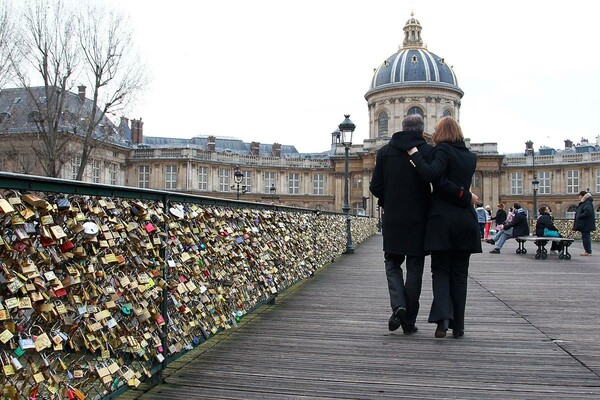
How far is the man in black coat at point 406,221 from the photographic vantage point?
18.9 ft

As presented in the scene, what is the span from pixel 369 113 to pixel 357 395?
70982mm

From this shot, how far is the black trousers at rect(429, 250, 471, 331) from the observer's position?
5.59m

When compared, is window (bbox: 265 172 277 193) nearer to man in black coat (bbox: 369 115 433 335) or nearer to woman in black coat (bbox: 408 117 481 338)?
man in black coat (bbox: 369 115 433 335)

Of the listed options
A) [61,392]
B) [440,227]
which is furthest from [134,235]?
[440,227]

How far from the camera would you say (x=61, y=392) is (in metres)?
2.88

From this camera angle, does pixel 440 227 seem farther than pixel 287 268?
No

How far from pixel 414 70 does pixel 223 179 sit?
2684 cm

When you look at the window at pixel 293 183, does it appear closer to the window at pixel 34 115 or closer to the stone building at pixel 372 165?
the stone building at pixel 372 165

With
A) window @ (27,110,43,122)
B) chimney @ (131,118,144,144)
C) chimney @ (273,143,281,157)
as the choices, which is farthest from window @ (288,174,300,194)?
window @ (27,110,43,122)

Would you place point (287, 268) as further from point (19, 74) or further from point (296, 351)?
point (19, 74)

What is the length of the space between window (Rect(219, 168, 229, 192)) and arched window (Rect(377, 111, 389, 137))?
19488 mm

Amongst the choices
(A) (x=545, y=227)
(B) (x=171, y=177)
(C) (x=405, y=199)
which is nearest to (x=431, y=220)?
(C) (x=405, y=199)

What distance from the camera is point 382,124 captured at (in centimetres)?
7075

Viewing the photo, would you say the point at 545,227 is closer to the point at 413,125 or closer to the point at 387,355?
the point at 413,125
